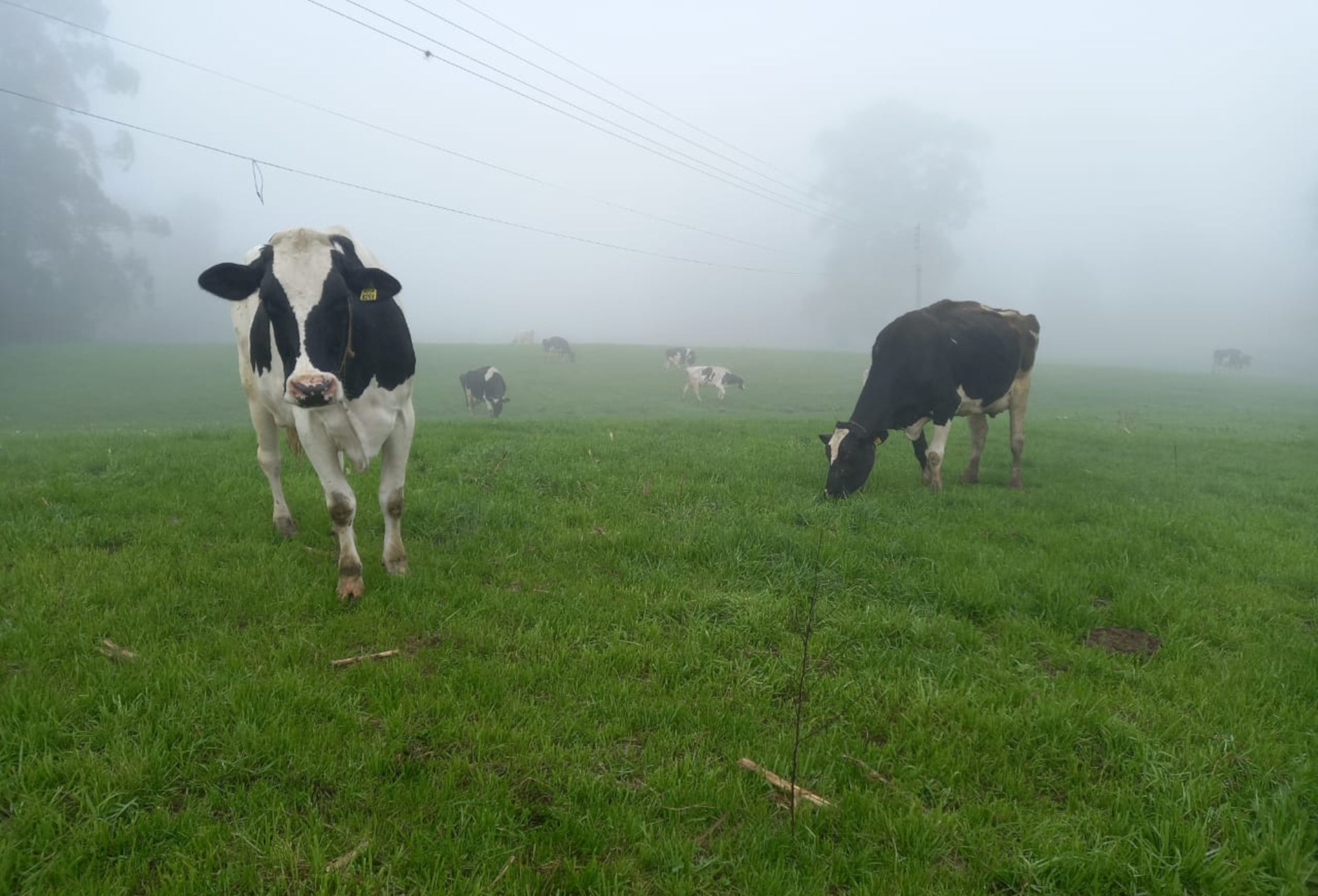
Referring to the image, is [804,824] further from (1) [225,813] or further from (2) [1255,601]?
(2) [1255,601]

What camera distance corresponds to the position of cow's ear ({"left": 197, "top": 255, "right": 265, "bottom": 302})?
4.74m

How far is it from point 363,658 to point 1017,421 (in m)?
10.3

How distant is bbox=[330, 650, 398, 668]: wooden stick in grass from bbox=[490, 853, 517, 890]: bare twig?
5.74 feet

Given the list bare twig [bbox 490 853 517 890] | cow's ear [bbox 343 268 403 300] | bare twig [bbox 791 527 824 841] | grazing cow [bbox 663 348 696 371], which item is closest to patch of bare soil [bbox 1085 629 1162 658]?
bare twig [bbox 791 527 824 841]

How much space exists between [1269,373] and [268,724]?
336 ft

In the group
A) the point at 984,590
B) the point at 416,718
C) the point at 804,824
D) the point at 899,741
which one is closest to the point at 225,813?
the point at 416,718

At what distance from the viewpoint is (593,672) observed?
3.94 metres

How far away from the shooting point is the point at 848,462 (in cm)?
858

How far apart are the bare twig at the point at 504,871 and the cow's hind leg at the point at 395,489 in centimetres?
307

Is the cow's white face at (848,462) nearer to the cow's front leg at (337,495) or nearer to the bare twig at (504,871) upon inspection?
the cow's front leg at (337,495)

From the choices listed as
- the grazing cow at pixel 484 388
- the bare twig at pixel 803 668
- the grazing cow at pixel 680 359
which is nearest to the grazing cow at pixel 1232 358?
the grazing cow at pixel 680 359

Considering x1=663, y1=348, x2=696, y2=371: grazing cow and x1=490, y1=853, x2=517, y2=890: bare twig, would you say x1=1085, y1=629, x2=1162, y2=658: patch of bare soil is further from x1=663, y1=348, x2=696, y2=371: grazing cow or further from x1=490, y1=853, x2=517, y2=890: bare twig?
x1=663, y1=348, x2=696, y2=371: grazing cow

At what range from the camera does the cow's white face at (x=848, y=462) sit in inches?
334

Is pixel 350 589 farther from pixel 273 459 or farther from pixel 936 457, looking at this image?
pixel 936 457
